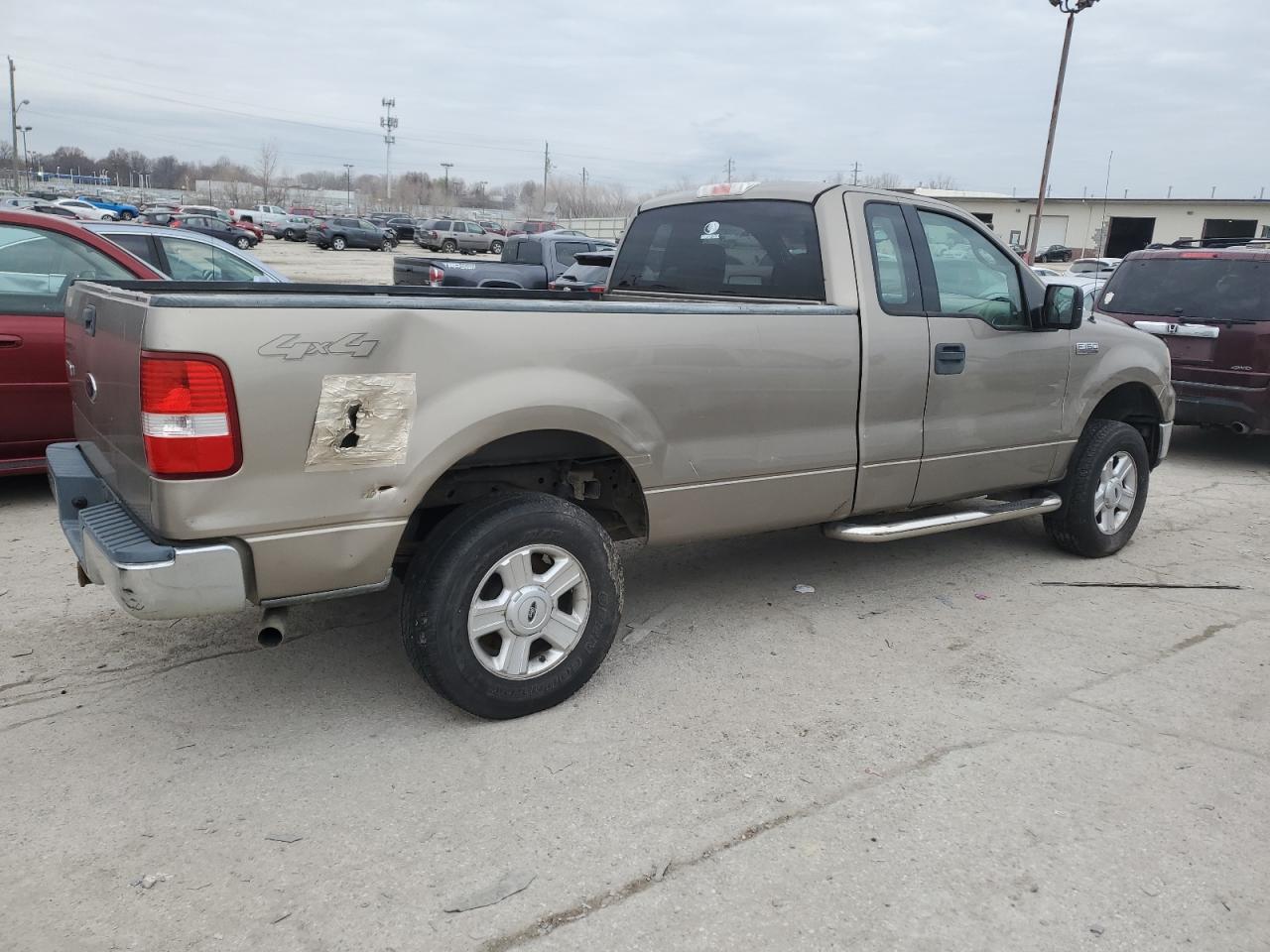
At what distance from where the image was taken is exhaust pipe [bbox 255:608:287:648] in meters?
3.12

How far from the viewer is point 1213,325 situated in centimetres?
851

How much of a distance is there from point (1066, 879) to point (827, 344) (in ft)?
7.45

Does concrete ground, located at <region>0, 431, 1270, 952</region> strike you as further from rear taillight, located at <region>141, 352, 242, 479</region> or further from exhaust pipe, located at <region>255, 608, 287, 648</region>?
rear taillight, located at <region>141, 352, 242, 479</region>

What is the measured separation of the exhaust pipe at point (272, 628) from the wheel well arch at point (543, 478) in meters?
0.59

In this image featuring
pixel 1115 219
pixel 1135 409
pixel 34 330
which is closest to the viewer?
pixel 34 330

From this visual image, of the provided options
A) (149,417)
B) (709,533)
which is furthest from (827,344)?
(149,417)

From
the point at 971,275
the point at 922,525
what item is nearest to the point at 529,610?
the point at 922,525

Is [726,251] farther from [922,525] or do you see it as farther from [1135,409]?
[1135,409]

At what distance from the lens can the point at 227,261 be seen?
787cm

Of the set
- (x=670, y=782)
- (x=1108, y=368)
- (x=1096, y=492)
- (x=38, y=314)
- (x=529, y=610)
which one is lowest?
(x=670, y=782)

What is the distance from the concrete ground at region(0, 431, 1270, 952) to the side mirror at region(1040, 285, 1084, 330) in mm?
1443

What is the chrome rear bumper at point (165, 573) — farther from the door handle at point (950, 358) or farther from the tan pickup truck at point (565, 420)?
the door handle at point (950, 358)

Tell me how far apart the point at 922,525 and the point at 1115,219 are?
5238 cm

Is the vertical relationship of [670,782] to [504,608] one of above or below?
below
